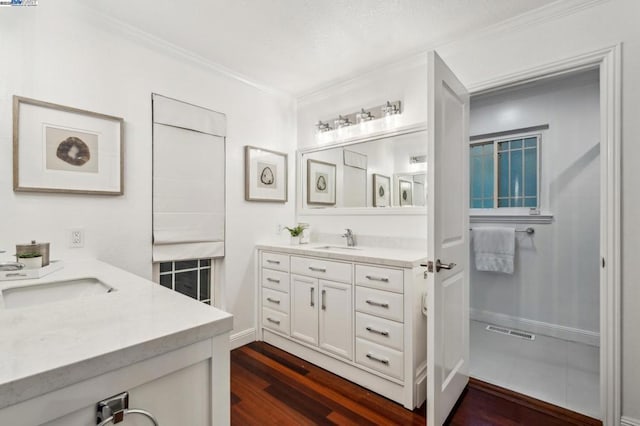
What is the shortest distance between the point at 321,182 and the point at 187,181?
4.12 ft

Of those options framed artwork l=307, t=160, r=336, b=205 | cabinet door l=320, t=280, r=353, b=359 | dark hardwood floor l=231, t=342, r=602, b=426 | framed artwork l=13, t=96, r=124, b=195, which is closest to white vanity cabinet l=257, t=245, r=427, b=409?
cabinet door l=320, t=280, r=353, b=359

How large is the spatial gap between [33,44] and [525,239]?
4176 mm

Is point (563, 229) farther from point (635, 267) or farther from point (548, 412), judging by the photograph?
point (548, 412)

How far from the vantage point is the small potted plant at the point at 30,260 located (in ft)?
4.30

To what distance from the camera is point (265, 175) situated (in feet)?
9.64

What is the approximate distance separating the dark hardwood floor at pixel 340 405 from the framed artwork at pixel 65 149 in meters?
1.60

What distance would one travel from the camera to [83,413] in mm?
582

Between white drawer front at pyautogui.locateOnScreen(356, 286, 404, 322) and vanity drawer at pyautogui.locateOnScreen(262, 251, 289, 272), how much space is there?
2.41 ft

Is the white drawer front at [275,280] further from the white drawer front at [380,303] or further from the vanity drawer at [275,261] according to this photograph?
the white drawer front at [380,303]

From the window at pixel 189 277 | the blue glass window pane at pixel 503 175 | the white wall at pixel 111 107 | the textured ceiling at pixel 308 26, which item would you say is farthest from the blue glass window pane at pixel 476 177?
the window at pixel 189 277

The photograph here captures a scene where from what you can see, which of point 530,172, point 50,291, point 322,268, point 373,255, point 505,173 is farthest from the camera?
point 505,173

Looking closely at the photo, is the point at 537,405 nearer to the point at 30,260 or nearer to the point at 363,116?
the point at 363,116

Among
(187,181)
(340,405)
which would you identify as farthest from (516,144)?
(187,181)

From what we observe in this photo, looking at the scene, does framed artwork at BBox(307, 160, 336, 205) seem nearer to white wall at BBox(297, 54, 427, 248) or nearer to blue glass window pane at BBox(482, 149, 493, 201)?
white wall at BBox(297, 54, 427, 248)
